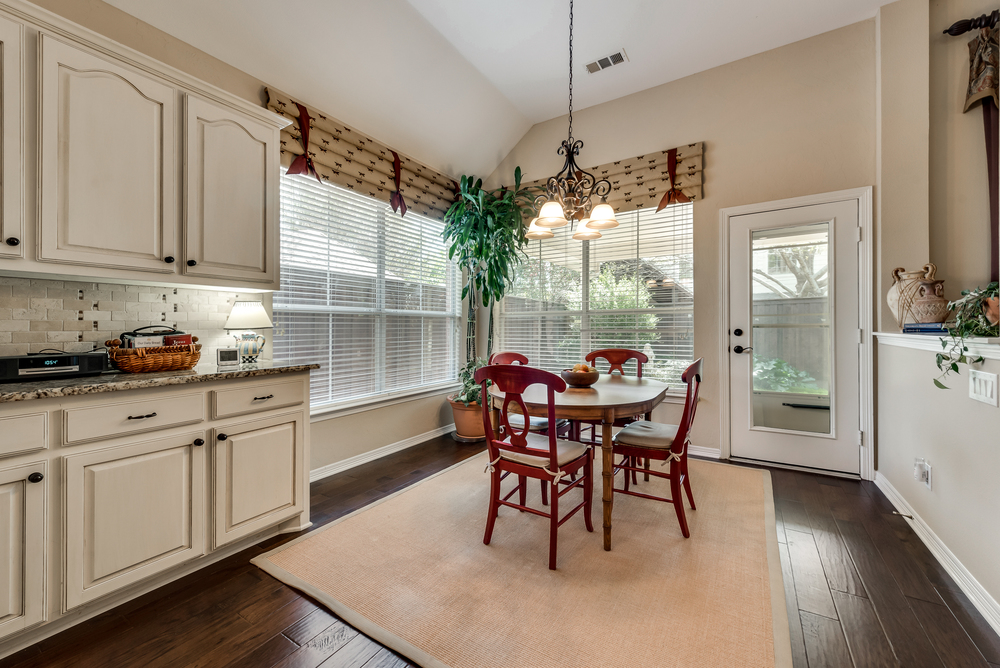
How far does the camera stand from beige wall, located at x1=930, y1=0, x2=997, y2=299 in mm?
2641

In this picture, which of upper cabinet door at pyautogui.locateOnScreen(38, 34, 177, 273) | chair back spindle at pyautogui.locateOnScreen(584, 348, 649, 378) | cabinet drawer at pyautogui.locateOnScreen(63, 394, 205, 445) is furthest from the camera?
chair back spindle at pyautogui.locateOnScreen(584, 348, 649, 378)

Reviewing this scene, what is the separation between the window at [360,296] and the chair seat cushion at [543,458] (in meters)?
1.77

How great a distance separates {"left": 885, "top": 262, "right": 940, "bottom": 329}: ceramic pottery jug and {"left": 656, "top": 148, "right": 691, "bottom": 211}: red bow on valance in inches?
60.4

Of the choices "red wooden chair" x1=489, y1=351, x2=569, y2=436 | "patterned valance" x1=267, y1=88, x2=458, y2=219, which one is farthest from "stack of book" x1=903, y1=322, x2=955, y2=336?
"patterned valance" x1=267, y1=88, x2=458, y2=219

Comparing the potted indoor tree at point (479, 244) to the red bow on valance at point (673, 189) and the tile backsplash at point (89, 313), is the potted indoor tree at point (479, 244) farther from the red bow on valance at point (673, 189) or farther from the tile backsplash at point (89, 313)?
the tile backsplash at point (89, 313)

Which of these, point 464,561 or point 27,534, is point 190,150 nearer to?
point 27,534

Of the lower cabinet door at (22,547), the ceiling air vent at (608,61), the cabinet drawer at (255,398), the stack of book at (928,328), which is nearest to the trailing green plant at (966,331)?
the stack of book at (928,328)

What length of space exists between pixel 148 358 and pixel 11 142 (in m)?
0.92

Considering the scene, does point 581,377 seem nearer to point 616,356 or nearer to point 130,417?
point 616,356

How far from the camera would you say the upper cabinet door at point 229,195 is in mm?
2025

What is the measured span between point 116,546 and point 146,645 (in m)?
0.39

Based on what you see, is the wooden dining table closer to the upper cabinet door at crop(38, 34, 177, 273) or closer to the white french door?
the white french door

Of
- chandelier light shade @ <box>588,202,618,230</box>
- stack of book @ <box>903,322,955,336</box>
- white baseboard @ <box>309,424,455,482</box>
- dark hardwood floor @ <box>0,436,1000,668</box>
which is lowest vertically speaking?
dark hardwood floor @ <box>0,436,1000,668</box>

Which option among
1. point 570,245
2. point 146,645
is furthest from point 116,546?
point 570,245
